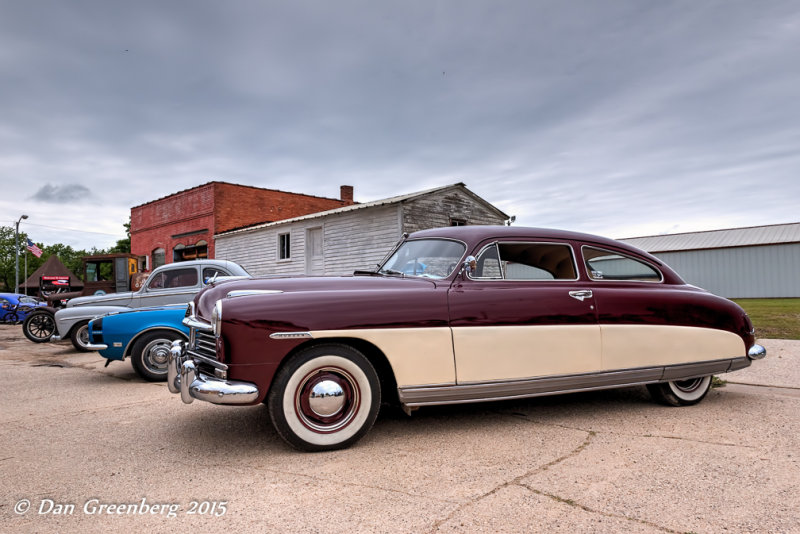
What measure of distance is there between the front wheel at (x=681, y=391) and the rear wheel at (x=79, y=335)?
10.1m

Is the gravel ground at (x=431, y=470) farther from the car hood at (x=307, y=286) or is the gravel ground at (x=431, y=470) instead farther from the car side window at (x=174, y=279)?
the car side window at (x=174, y=279)

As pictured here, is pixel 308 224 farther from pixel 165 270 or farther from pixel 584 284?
pixel 584 284

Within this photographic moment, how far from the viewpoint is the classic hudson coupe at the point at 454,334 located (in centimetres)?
347

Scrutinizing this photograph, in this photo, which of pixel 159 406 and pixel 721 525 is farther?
pixel 159 406

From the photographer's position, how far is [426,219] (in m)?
16.8

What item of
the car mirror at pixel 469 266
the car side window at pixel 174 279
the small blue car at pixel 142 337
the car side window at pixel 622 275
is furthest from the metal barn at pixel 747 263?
the car mirror at pixel 469 266

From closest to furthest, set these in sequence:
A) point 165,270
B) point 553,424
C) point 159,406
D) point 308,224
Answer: point 553,424 → point 159,406 → point 165,270 → point 308,224

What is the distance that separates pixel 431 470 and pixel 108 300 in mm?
8632

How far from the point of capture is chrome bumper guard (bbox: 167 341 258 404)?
3.32 meters

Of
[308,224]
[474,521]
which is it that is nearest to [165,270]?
[474,521]

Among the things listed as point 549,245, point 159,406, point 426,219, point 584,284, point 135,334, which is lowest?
point 159,406

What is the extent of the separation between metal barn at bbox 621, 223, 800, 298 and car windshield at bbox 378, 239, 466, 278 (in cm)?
2600

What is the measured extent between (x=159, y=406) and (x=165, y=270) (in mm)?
4401

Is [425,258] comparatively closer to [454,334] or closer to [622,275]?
[454,334]
